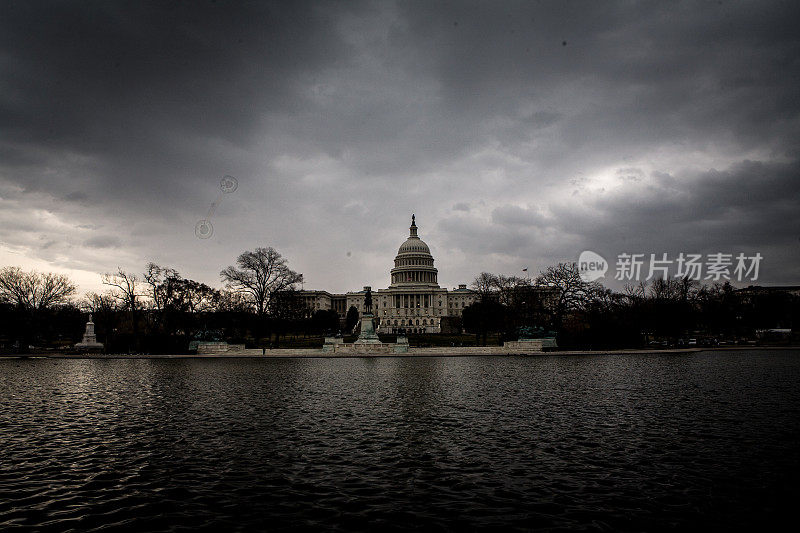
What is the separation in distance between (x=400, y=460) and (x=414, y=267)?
162 meters

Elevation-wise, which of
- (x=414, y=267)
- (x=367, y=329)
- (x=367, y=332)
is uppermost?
(x=414, y=267)

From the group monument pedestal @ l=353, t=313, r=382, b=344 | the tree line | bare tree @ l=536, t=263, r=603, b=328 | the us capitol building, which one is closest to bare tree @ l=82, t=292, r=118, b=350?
the tree line

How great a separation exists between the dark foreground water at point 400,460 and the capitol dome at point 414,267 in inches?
6035

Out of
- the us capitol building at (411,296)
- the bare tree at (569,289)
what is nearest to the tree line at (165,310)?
the bare tree at (569,289)

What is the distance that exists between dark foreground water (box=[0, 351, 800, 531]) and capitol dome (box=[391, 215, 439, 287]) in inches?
6035

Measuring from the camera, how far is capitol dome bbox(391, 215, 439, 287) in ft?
570

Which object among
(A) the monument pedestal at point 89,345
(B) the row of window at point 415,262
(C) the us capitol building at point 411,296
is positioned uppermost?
(B) the row of window at point 415,262

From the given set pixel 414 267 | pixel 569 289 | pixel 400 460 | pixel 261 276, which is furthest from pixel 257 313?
pixel 414 267

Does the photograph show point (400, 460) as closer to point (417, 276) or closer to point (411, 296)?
point (411, 296)

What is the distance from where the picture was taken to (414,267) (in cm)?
17275

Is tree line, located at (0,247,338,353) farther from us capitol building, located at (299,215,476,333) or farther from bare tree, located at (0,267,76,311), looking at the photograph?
us capitol building, located at (299,215,476,333)

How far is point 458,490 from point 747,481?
514 centimetres

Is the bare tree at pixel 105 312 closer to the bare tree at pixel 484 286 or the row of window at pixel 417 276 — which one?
the bare tree at pixel 484 286

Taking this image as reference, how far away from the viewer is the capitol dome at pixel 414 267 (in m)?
174
